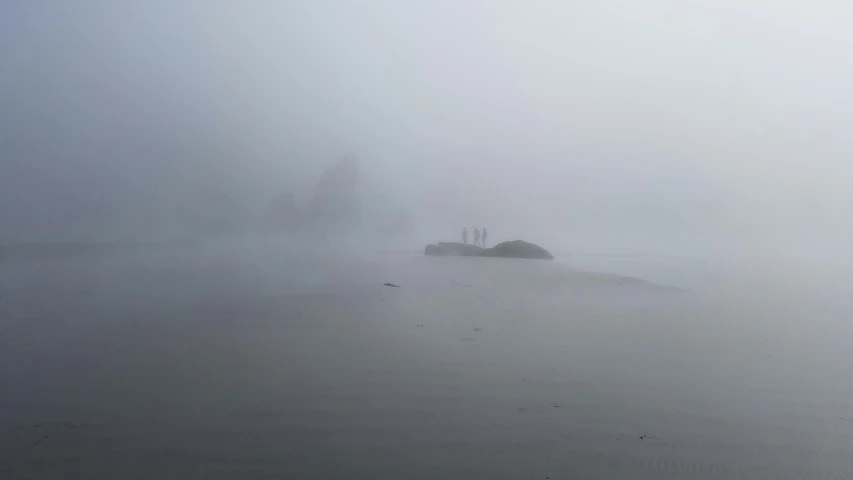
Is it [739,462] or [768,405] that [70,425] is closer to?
[739,462]

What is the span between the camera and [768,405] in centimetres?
629

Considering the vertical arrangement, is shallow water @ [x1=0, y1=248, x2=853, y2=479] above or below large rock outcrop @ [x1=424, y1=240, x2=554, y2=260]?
below

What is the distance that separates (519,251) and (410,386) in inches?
840

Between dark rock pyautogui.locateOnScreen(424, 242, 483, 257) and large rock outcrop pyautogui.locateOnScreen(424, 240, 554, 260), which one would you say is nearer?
large rock outcrop pyautogui.locateOnScreen(424, 240, 554, 260)

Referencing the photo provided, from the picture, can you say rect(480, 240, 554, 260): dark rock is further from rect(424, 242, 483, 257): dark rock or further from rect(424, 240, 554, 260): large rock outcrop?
rect(424, 242, 483, 257): dark rock

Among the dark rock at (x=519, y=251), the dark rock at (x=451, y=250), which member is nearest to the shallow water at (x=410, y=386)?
the dark rock at (x=519, y=251)

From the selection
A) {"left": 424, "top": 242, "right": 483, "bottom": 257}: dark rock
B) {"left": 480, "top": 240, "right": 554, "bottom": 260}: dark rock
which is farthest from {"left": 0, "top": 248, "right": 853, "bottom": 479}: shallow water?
{"left": 424, "top": 242, "right": 483, "bottom": 257}: dark rock

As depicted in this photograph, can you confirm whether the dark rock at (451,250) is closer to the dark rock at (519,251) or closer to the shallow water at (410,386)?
the dark rock at (519,251)

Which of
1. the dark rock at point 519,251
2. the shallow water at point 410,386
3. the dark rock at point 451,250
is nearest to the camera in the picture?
the shallow water at point 410,386

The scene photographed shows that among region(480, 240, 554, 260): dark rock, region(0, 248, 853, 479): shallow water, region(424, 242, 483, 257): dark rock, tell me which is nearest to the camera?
region(0, 248, 853, 479): shallow water

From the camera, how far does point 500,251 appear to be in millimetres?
27656

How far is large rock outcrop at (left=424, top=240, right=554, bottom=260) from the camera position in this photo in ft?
88.1

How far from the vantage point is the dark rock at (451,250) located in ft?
90.7

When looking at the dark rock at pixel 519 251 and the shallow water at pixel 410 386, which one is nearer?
the shallow water at pixel 410 386
